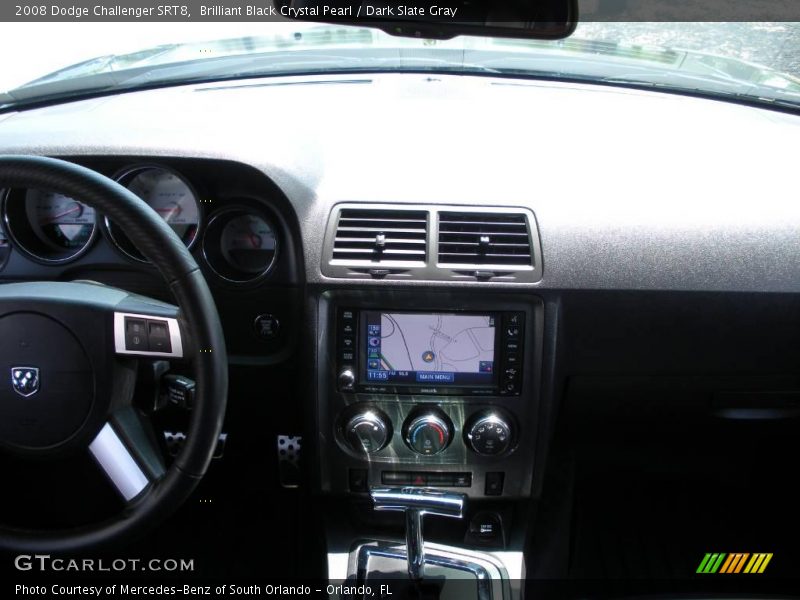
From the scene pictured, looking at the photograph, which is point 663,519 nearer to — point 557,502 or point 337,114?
point 557,502

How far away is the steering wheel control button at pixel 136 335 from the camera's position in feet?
4.99

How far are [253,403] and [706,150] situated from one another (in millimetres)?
1462

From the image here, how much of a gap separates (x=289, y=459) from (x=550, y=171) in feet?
3.70

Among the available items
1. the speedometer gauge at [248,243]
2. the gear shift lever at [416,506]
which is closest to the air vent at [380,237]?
the speedometer gauge at [248,243]

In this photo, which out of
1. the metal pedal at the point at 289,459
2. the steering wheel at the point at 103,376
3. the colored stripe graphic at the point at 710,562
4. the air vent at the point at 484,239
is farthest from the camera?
the colored stripe graphic at the point at 710,562

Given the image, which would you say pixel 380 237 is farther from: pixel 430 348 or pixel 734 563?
pixel 734 563

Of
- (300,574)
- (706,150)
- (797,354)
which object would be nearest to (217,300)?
(300,574)

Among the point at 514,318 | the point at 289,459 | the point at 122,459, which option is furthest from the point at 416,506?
the point at 122,459

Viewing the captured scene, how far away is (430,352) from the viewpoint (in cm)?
202

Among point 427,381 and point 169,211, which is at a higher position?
point 169,211

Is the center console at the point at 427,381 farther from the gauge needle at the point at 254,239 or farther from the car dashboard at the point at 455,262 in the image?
the gauge needle at the point at 254,239

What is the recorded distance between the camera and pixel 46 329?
1.56 metres

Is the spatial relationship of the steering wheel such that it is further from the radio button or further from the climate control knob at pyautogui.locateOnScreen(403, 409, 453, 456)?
the radio button

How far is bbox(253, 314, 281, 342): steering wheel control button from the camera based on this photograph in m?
2.14
